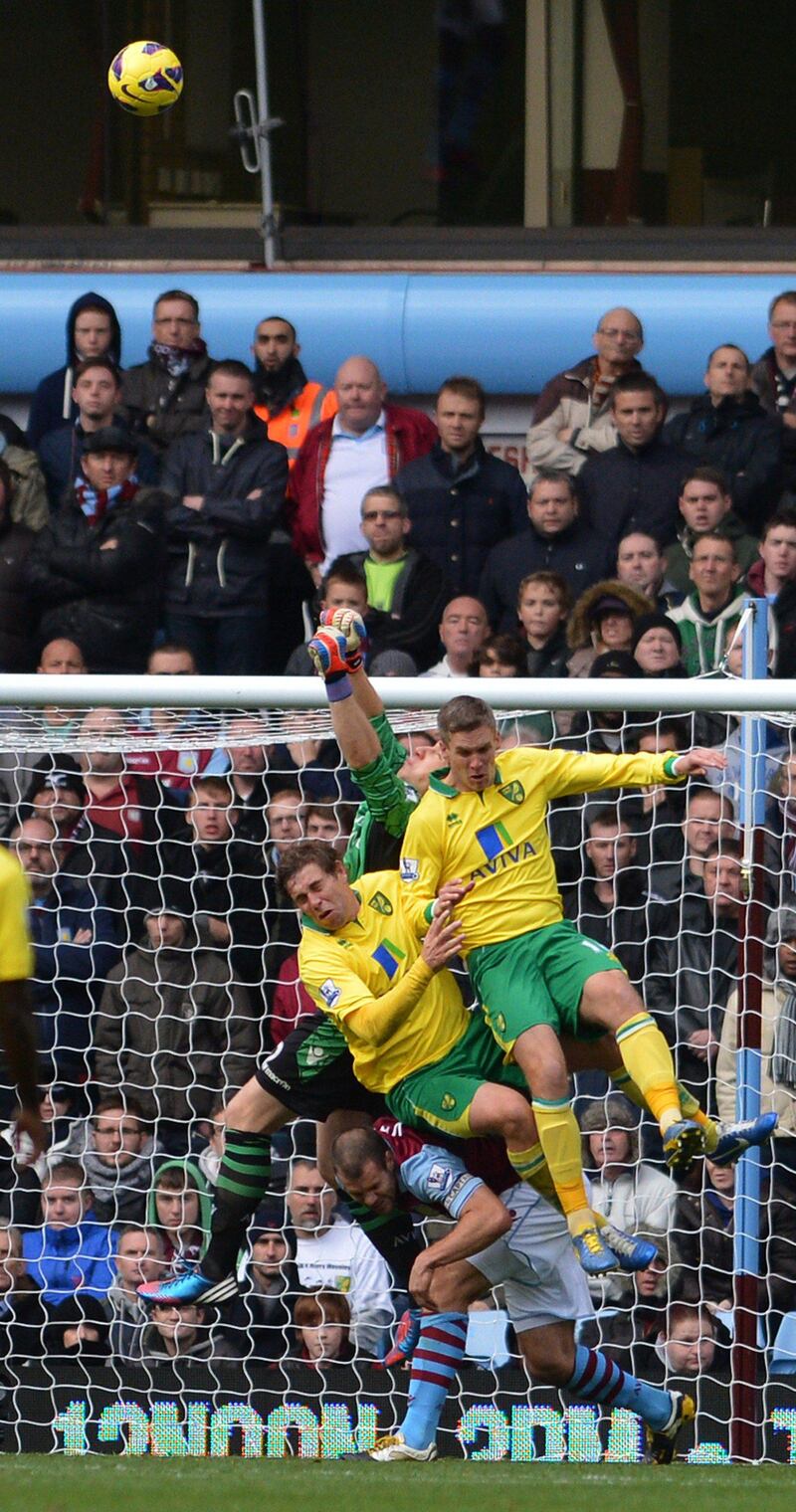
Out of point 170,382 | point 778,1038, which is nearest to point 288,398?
point 170,382

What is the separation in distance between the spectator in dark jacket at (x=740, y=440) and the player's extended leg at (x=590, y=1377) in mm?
3677

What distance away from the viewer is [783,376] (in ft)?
31.6

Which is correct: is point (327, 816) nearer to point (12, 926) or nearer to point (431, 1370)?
point (431, 1370)

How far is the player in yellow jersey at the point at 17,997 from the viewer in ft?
18.8

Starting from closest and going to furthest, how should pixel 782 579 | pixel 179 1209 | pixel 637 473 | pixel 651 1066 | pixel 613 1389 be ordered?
pixel 651 1066 < pixel 613 1389 < pixel 179 1209 < pixel 782 579 < pixel 637 473

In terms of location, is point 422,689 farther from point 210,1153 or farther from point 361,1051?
point 210,1153

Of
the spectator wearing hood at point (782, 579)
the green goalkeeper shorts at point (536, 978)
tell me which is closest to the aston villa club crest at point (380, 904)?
the green goalkeeper shorts at point (536, 978)

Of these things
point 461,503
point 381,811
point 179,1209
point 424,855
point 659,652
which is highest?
point 461,503

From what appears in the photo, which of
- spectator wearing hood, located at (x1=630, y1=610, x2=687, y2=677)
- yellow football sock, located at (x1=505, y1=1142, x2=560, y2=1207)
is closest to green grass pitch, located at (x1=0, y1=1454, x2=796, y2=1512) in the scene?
yellow football sock, located at (x1=505, y1=1142, x2=560, y2=1207)

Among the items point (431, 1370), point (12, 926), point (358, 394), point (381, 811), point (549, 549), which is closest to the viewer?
point (12, 926)

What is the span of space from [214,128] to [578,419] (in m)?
3.31

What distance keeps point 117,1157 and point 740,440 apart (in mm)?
3607

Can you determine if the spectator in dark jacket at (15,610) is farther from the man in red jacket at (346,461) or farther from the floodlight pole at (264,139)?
the floodlight pole at (264,139)

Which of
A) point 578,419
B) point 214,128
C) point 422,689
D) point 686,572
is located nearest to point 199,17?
point 214,128
